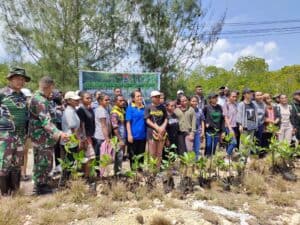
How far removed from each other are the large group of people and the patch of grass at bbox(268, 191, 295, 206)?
117cm

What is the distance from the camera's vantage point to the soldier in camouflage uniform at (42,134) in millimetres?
4547

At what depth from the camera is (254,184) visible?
5074 mm

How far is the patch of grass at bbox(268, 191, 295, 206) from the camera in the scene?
185 inches

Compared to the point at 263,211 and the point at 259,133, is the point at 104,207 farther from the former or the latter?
the point at 259,133

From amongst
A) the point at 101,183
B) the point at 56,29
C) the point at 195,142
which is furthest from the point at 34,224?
the point at 56,29

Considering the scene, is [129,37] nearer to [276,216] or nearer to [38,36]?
[38,36]

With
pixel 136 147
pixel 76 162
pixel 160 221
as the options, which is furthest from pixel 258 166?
pixel 76 162

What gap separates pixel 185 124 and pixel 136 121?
3.86 feet

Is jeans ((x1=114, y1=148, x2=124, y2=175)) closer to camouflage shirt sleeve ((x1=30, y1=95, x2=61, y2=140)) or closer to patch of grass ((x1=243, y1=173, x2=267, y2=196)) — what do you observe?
camouflage shirt sleeve ((x1=30, y1=95, x2=61, y2=140))

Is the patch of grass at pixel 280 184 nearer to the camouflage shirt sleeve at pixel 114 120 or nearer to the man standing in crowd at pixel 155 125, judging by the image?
the man standing in crowd at pixel 155 125

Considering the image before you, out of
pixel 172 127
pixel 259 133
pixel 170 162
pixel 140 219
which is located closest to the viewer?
pixel 140 219

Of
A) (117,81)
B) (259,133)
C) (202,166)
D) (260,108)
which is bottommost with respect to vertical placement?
(202,166)

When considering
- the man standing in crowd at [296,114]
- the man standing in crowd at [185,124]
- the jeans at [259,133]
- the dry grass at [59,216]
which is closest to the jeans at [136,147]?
the man standing in crowd at [185,124]

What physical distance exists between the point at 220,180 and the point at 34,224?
276cm
